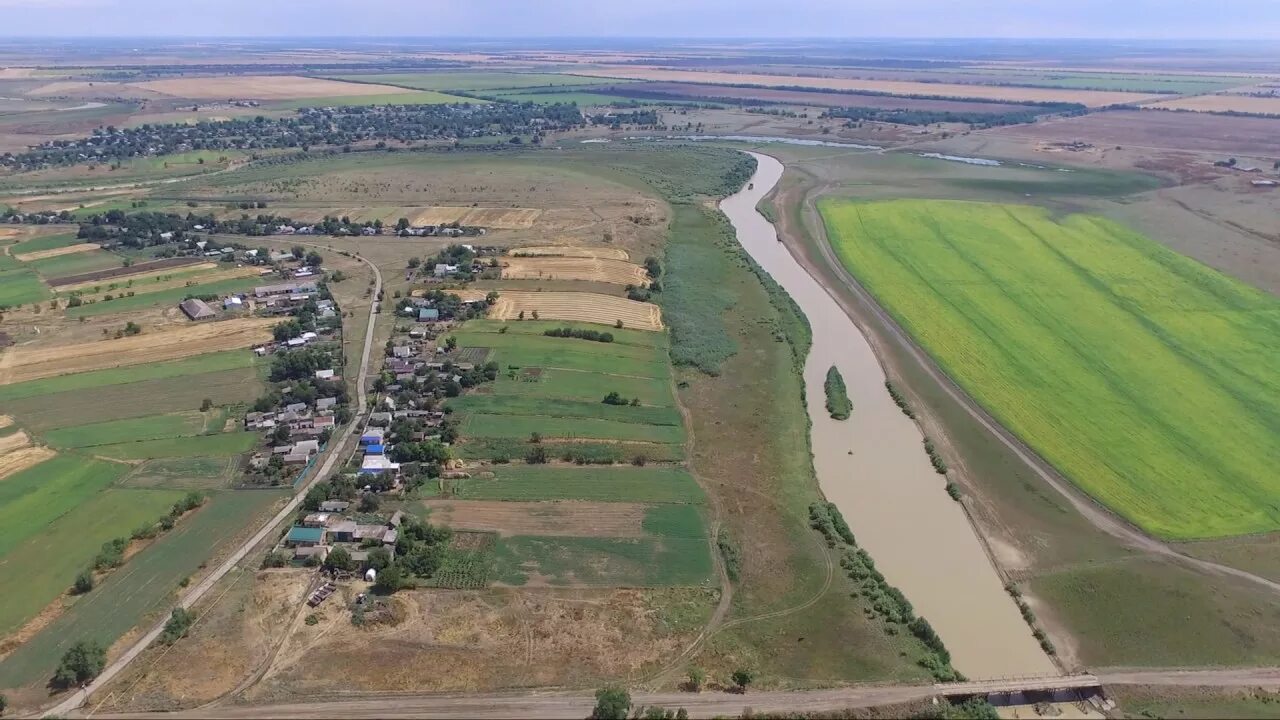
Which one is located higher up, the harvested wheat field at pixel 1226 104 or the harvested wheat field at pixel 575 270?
the harvested wheat field at pixel 1226 104

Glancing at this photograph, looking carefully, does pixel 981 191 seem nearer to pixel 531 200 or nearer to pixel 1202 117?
pixel 531 200

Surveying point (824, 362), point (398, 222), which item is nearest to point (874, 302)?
point (824, 362)

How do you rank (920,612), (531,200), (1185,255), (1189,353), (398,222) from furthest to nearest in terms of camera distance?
(531,200), (398,222), (1185,255), (1189,353), (920,612)

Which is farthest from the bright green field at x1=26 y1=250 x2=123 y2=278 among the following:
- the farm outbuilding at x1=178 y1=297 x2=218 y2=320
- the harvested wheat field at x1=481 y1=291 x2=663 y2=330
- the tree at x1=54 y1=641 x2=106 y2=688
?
the tree at x1=54 y1=641 x2=106 y2=688

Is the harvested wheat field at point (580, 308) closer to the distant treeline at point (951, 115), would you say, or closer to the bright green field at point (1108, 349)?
the bright green field at point (1108, 349)

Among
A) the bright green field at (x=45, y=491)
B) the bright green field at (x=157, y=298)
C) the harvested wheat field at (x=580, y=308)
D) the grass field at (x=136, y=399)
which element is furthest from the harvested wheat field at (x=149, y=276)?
the bright green field at (x=45, y=491)

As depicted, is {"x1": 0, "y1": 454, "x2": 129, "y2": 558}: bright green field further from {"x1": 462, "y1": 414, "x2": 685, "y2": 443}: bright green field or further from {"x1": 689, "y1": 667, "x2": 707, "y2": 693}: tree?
{"x1": 689, "y1": 667, "x2": 707, "y2": 693}: tree
